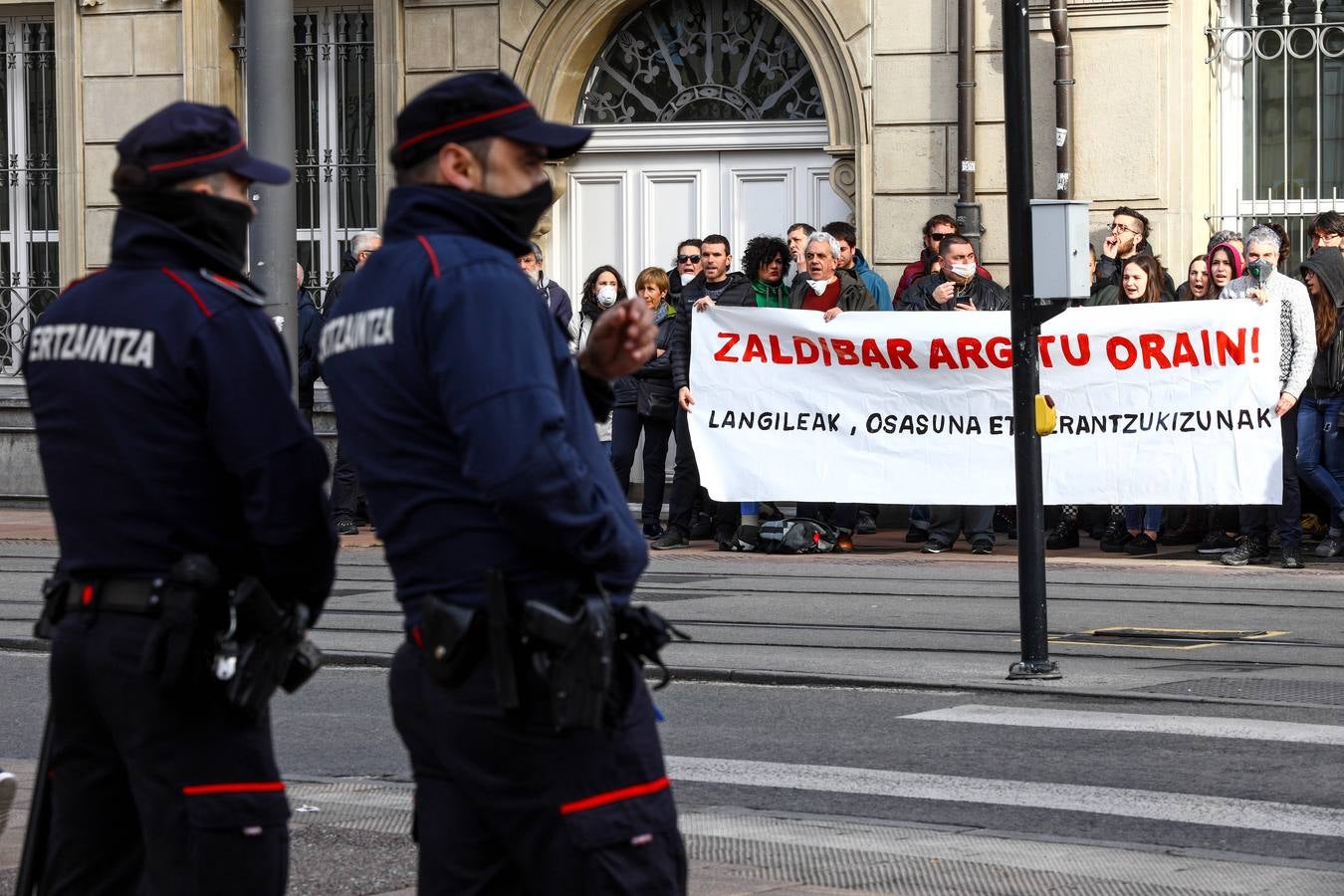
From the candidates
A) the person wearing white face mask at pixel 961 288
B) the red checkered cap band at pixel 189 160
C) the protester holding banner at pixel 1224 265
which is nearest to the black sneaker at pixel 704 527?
the person wearing white face mask at pixel 961 288

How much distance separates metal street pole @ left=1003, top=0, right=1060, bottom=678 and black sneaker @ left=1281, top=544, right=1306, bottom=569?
4.59 metres

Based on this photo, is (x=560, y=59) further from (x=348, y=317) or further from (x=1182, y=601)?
(x=348, y=317)

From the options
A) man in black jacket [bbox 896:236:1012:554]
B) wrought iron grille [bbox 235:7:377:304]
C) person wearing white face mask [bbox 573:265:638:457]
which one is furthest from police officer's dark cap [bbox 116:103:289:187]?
wrought iron grille [bbox 235:7:377:304]

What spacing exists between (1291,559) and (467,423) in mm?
10570

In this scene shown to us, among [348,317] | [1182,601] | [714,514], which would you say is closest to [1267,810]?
[348,317]

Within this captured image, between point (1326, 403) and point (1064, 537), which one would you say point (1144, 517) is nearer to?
point (1064, 537)

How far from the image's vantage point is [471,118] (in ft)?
11.6

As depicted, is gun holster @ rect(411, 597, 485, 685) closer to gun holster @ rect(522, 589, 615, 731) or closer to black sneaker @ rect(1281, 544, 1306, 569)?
gun holster @ rect(522, 589, 615, 731)

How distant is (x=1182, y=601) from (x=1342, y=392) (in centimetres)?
264

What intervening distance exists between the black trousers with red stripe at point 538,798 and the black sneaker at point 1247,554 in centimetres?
1042

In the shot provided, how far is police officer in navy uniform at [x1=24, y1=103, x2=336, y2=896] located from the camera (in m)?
3.66

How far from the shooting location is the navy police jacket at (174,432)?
371 cm

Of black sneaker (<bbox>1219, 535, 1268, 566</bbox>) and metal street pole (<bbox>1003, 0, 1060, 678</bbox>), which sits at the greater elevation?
metal street pole (<bbox>1003, 0, 1060, 678</bbox>)

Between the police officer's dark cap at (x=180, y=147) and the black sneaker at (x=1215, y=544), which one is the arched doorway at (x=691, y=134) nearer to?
the black sneaker at (x=1215, y=544)
